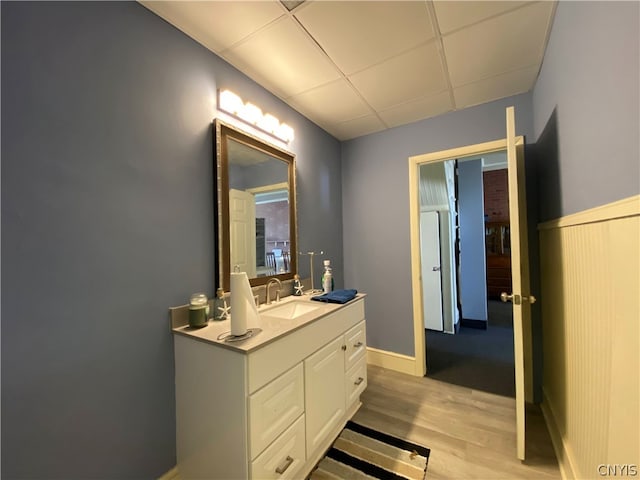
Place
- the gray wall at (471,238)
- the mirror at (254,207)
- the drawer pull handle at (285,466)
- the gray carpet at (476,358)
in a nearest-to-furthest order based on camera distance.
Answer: the drawer pull handle at (285,466) → the mirror at (254,207) → the gray carpet at (476,358) → the gray wall at (471,238)

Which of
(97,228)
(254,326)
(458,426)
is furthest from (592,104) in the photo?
(97,228)

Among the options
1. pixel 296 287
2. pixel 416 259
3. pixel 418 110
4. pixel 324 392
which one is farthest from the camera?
pixel 416 259

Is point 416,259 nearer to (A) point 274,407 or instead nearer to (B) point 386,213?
(B) point 386,213

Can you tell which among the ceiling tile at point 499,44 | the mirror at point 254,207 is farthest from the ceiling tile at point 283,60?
the ceiling tile at point 499,44

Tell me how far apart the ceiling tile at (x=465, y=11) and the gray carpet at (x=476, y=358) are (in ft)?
8.63

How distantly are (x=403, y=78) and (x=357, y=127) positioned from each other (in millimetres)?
770

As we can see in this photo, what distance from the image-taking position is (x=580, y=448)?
1155 mm

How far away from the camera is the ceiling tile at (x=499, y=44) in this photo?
1.33 meters

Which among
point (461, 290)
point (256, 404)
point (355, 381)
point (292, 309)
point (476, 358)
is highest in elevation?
point (292, 309)

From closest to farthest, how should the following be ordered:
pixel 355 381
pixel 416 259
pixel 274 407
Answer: pixel 274 407 → pixel 355 381 → pixel 416 259

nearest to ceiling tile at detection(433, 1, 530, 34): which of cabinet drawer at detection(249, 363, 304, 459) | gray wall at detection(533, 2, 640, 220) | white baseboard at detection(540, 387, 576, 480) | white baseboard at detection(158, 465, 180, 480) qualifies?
gray wall at detection(533, 2, 640, 220)

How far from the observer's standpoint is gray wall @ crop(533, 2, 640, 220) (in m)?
0.76

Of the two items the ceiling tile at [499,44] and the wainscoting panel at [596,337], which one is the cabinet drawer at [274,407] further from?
the ceiling tile at [499,44]

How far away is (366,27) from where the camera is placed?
4.52ft
